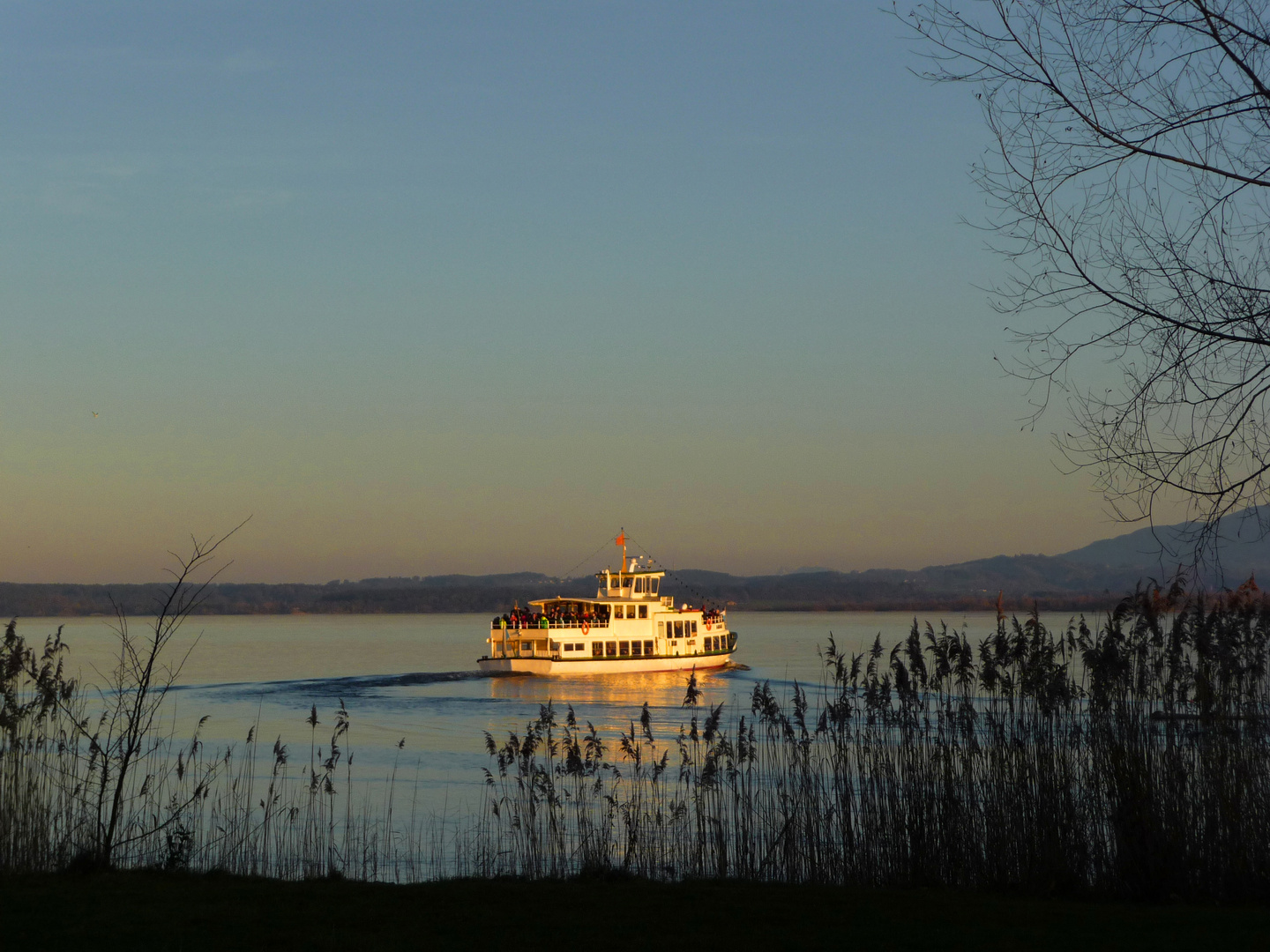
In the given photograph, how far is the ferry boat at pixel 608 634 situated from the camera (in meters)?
66.0

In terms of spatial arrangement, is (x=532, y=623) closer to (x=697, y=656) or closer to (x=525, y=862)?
(x=697, y=656)

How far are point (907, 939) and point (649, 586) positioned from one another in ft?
206

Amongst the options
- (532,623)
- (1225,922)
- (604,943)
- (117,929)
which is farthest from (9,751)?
(532,623)

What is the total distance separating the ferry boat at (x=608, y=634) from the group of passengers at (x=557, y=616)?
5cm

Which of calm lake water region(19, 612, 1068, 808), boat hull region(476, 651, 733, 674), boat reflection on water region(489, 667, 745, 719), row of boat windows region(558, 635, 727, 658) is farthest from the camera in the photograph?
row of boat windows region(558, 635, 727, 658)

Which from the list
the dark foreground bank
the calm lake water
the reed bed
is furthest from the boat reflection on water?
the dark foreground bank

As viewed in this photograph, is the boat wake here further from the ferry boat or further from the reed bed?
the reed bed

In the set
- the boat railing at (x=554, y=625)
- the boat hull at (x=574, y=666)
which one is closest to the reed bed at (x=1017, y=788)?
the boat hull at (x=574, y=666)

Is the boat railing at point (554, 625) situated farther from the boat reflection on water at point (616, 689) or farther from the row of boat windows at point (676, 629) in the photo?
the row of boat windows at point (676, 629)

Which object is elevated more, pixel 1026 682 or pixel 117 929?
pixel 1026 682

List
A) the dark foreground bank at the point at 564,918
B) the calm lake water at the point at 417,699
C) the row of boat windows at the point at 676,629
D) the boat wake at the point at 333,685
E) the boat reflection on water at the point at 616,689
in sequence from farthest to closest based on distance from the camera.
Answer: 1. the row of boat windows at the point at 676,629
2. the boat wake at the point at 333,685
3. the boat reflection on water at the point at 616,689
4. the calm lake water at the point at 417,699
5. the dark foreground bank at the point at 564,918

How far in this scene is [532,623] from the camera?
69062 millimetres

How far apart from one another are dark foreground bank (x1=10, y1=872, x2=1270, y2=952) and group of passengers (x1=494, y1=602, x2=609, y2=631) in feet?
Result: 186

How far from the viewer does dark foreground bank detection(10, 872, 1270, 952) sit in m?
8.07
